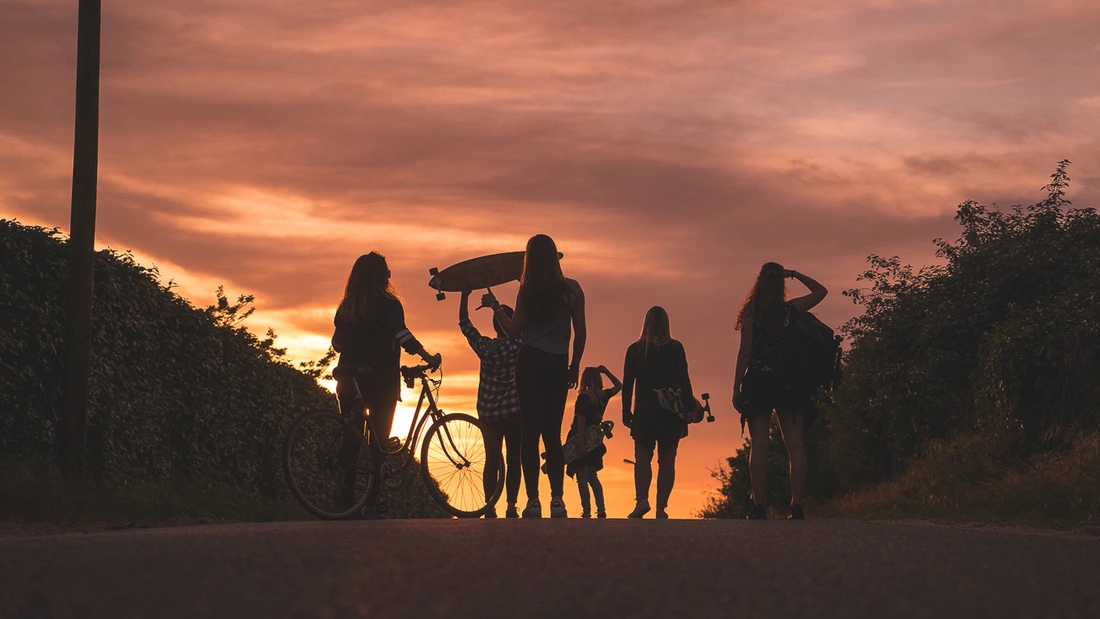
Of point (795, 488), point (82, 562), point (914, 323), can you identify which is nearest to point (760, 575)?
point (82, 562)

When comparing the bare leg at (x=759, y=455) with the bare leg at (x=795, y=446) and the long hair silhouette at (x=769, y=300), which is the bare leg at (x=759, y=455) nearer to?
the bare leg at (x=795, y=446)

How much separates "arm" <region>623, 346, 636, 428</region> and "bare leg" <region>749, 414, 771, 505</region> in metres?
2.40

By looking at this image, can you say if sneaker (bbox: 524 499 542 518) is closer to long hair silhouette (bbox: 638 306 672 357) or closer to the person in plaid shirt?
the person in plaid shirt

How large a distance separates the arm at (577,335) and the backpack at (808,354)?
66.7 inches

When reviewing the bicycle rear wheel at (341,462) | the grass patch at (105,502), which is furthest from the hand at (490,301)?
the grass patch at (105,502)

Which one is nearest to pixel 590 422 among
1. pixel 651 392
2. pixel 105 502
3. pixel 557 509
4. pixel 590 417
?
pixel 590 417

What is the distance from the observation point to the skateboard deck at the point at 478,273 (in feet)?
39.3

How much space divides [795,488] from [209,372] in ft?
24.1

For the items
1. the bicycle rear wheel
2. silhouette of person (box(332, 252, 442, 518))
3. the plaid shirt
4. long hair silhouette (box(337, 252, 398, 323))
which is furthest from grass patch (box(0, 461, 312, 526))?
the plaid shirt

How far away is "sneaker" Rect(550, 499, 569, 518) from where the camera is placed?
34.7ft

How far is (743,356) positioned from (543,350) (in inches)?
67.1

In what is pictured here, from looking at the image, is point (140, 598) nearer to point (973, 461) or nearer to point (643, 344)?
point (643, 344)

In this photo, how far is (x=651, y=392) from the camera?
1299 centimetres

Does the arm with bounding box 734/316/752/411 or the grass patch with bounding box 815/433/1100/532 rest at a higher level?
the arm with bounding box 734/316/752/411
